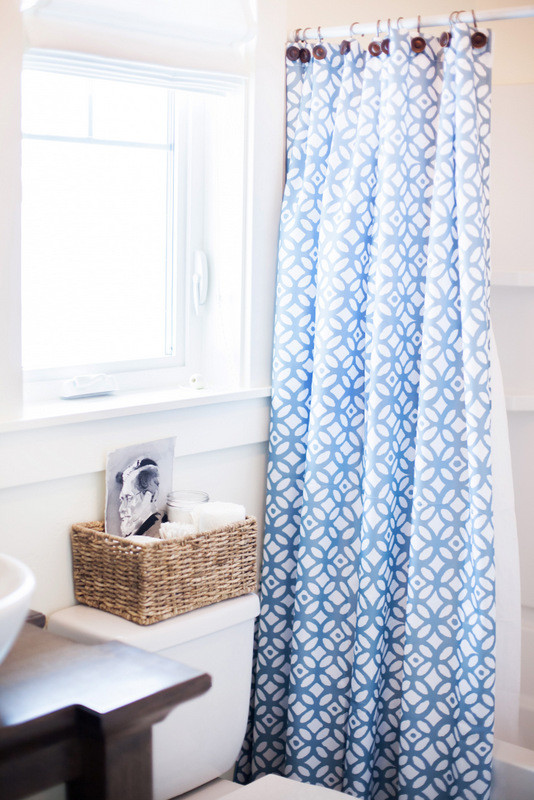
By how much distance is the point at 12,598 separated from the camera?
0.98m

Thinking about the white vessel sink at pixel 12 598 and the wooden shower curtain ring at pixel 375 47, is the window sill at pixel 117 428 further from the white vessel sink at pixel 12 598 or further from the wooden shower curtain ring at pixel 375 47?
the wooden shower curtain ring at pixel 375 47

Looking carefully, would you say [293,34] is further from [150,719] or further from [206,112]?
[150,719]

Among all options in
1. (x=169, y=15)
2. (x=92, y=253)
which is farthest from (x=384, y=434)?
(x=169, y=15)

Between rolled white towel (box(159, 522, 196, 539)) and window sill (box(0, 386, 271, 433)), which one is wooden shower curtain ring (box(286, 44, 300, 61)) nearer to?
window sill (box(0, 386, 271, 433))

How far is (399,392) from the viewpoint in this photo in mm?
1927

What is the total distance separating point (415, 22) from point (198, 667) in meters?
1.39

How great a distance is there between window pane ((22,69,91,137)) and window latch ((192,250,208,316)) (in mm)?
384

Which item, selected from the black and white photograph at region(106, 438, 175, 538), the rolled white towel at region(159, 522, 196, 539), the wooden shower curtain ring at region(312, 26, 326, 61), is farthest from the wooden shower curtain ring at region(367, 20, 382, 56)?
the rolled white towel at region(159, 522, 196, 539)

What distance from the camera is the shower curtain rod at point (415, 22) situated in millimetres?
1772

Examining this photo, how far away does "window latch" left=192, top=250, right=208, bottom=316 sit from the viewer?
208cm

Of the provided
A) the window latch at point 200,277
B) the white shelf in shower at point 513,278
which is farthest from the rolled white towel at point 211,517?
the white shelf in shower at point 513,278

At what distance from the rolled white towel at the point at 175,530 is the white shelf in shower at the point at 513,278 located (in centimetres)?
105

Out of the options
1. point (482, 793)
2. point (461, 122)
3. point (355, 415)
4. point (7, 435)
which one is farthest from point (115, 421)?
point (482, 793)

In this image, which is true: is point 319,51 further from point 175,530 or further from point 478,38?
point 175,530
